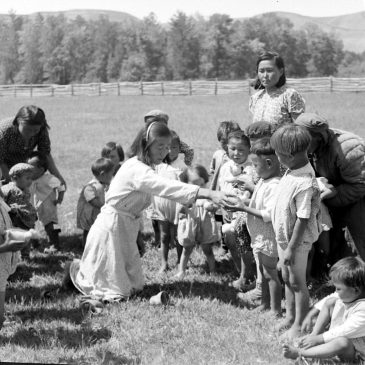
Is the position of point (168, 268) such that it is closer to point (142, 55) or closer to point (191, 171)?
point (191, 171)

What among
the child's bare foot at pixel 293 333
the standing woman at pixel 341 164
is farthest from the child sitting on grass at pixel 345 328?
the standing woman at pixel 341 164

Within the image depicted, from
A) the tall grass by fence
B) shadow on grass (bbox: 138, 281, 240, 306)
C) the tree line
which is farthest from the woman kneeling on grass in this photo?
the tall grass by fence

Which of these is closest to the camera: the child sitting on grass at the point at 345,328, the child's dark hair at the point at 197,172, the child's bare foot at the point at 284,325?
the child sitting on grass at the point at 345,328

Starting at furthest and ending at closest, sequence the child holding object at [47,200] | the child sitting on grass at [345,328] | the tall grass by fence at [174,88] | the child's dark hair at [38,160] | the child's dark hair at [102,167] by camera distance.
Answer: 1. the tall grass by fence at [174,88]
2. the child holding object at [47,200]
3. the child's dark hair at [38,160]
4. the child's dark hair at [102,167]
5. the child sitting on grass at [345,328]

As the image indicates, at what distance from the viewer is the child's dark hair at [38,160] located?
22.1ft

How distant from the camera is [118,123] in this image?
76.7 ft

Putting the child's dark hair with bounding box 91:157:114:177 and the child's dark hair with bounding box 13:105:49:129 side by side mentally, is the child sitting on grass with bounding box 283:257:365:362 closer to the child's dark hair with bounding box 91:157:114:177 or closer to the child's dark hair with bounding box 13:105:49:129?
the child's dark hair with bounding box 91:157:114:177

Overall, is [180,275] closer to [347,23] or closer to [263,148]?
[263,148]

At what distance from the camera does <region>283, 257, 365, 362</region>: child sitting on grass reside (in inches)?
148

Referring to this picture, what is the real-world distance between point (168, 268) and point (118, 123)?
17616mm

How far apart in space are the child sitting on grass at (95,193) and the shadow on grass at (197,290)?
4.46 ft

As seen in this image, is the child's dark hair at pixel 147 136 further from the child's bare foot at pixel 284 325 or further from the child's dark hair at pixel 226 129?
the child's bare foot at pixel 284 325

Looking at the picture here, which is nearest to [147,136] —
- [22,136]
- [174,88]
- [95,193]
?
[95,193]

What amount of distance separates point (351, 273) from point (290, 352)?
646 millimetres
